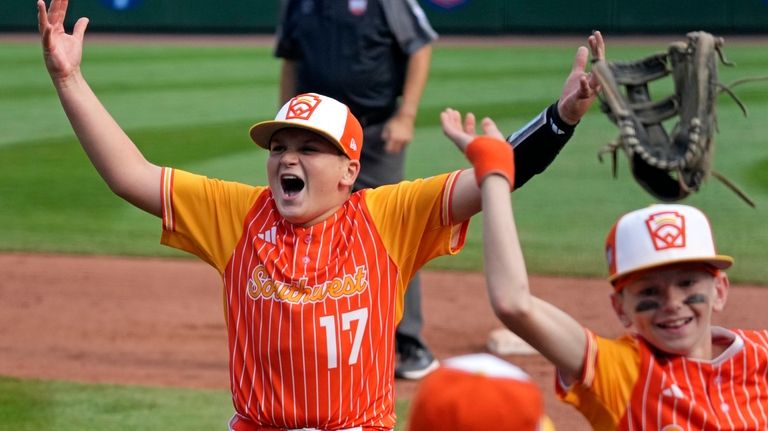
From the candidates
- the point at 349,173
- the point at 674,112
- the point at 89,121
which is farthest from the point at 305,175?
the point at 674,112

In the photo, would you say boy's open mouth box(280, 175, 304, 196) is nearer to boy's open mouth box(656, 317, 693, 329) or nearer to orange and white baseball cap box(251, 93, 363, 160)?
orange and white baseball cap box(251, 93, 363, 160)

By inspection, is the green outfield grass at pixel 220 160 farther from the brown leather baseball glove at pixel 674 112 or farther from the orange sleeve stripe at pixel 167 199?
the orange sleeve stripe at pixel 167 199

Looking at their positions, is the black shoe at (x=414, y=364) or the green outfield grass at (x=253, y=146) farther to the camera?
the green outfield grass at (x=253, y=146)

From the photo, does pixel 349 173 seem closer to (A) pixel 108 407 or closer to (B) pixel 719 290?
(B) pixel 719 290

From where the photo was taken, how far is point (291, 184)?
3449 millimetres

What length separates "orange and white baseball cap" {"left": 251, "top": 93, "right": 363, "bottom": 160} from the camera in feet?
11.1

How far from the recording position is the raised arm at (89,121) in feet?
11.2

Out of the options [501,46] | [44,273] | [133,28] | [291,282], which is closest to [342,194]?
[291,282]

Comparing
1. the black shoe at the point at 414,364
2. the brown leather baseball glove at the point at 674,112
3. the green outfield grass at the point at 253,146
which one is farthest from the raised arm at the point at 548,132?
the green outfield grass at the point at 253,146

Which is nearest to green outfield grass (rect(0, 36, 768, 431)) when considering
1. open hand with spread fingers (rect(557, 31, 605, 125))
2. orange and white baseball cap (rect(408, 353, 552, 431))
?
open hand with spread fingers (rect(557, 31, 605, 125))

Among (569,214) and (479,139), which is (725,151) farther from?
(479,139)

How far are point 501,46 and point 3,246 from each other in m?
13.8

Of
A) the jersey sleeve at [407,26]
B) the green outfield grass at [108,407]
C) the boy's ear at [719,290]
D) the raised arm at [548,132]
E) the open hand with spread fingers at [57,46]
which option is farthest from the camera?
the jersey sleeve at [407,26]

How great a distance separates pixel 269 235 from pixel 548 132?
83cm
